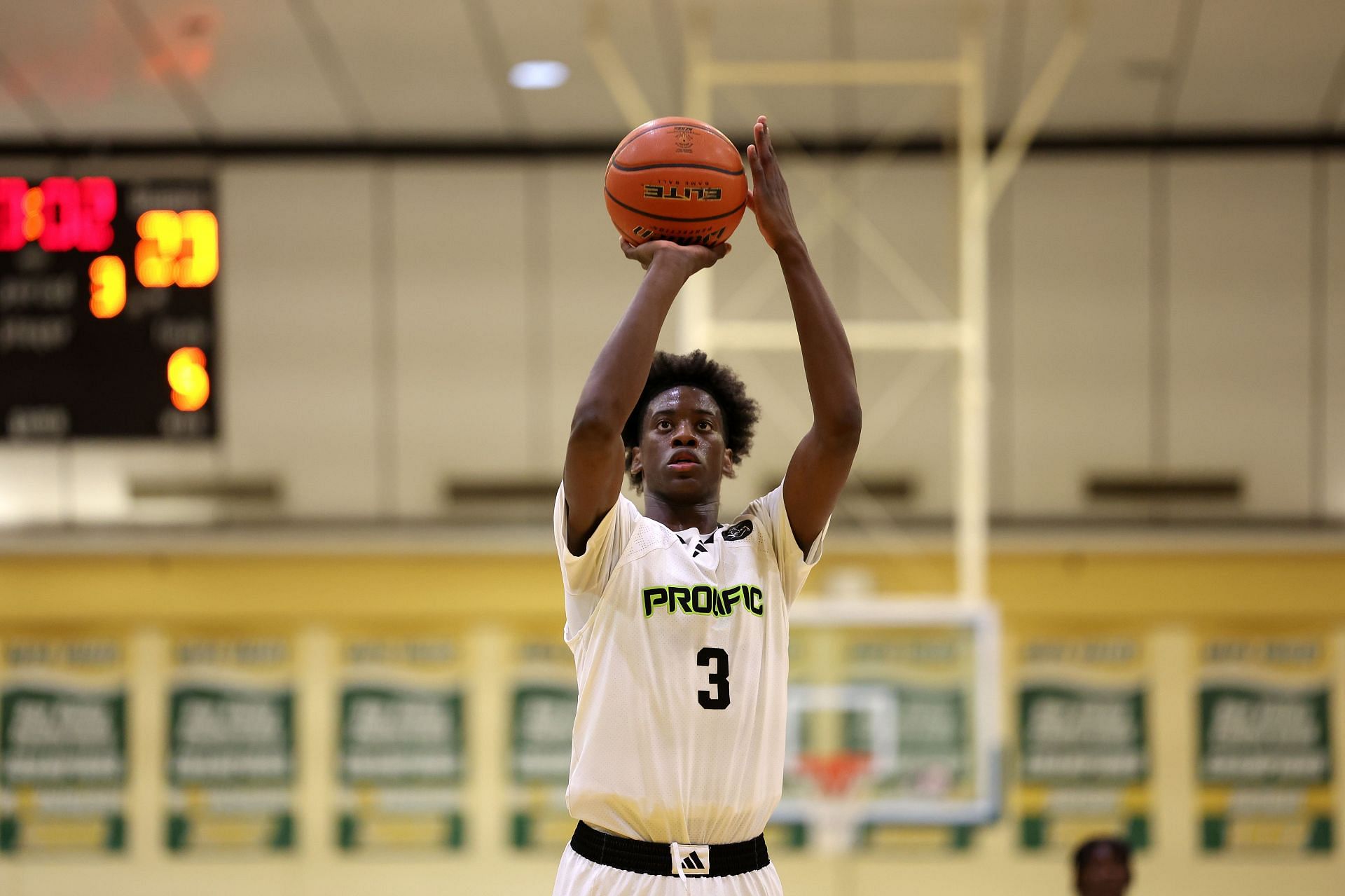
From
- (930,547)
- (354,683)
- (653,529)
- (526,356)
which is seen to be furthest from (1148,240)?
(653,529)

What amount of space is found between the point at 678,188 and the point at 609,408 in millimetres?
659

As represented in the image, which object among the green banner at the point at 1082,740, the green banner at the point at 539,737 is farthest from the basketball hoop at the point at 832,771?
the green banner at the point at 539,737

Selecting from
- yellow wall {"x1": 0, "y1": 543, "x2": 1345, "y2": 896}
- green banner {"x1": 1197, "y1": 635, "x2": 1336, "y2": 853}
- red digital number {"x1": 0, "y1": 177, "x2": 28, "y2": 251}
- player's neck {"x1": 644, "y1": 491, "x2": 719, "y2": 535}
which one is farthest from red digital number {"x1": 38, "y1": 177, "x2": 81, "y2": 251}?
green banner {"x1": 1197, "y1": 635, "x2": 1336, "y2": 853}

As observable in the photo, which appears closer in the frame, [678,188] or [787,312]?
[678,188]

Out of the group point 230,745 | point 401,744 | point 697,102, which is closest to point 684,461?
point 697,102

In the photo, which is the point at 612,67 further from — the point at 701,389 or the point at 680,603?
the point at 680,603

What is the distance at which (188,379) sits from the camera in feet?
25.5

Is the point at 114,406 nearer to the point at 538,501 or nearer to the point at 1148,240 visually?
the point at 538,501

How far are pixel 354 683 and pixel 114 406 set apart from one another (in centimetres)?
216

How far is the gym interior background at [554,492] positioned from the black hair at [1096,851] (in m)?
2.62

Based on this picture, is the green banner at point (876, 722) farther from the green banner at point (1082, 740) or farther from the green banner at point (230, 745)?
the green banner at point (230, 745)

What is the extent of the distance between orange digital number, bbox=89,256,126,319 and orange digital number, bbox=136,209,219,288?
0.33 ft

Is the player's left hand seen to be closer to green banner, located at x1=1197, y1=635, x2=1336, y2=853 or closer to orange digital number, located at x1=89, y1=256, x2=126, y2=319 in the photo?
orange digital number, located at x1=89, y1=256, x2=126, y2=319

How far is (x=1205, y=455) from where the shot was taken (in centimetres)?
862
